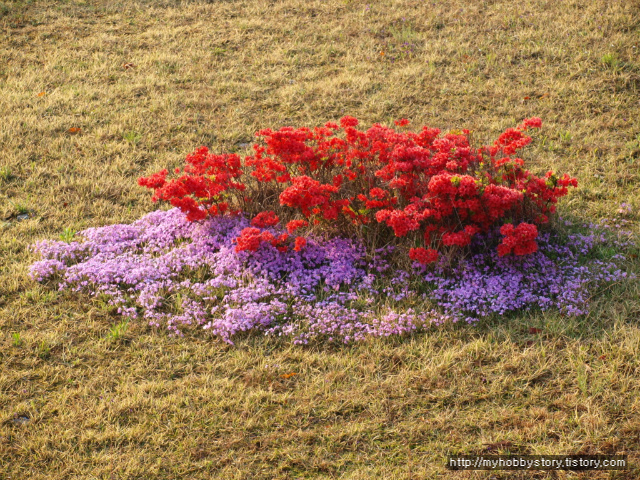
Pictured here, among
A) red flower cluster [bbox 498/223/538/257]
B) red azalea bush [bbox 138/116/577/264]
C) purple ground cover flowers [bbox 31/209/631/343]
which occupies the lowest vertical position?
purple ground cover flowers [bbox 31/209/631/343]

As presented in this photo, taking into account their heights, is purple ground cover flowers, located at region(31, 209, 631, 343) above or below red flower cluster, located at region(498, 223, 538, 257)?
below

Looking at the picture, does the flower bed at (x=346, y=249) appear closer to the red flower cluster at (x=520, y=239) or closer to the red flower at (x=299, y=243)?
the red flower cluster at (x=520, y=239)

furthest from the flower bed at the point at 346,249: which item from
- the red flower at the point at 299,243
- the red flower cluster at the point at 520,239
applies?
the red flower at the point at 299,243

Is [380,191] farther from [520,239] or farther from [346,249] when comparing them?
[520,239]

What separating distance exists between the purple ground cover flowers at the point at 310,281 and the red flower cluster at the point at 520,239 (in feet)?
0.94

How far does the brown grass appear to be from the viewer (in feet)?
11.6

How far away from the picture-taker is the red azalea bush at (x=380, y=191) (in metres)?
4.72

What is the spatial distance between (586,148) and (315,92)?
388cm

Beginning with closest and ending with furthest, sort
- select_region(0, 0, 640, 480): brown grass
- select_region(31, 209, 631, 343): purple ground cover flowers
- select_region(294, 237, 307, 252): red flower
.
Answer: select_region(0, 0, 640, 480): brown grass → select_region(31, 209, 631, 343): purple ground cover flowers → select_region(294, 237, 307, 252): red flower

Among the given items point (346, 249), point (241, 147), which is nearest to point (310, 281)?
point (346, 249)

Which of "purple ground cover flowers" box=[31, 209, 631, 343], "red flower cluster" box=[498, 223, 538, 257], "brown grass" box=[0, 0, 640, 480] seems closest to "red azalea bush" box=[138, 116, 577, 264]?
"red flower cluster" box=[498, 223, 538, 257]

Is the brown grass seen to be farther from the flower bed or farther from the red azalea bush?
the red azalea bush

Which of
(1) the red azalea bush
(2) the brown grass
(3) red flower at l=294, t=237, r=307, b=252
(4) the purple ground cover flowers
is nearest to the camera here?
(2) the brown grass

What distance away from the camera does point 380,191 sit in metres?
4.93
